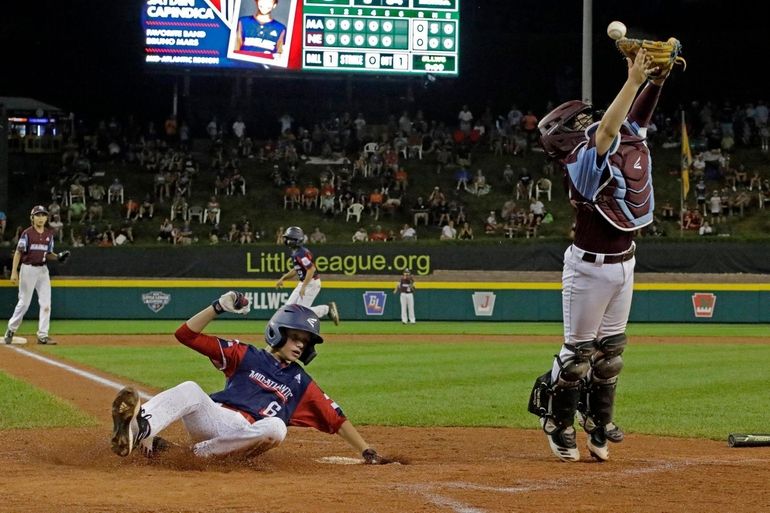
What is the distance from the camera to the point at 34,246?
16.8 m

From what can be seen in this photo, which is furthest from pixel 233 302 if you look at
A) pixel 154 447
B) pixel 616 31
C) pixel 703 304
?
pixel 703 304

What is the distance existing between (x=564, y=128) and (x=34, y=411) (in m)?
5.44

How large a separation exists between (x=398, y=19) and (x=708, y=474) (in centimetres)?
2871

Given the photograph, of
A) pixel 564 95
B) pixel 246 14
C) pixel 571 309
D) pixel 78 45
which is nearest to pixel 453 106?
pixel 564 95

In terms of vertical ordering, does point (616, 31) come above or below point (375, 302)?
above

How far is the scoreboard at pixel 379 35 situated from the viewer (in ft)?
111

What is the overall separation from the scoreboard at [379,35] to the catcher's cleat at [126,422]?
28.6 m

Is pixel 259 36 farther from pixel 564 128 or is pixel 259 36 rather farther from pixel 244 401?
pixel 244 401

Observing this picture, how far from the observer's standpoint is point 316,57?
34.0m

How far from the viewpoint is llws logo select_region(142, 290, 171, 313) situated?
28.0 meters

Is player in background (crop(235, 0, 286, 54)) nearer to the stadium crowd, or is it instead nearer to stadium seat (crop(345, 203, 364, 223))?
the stadium crowd

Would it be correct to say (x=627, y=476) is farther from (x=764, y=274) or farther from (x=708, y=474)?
(x=764, y=274)

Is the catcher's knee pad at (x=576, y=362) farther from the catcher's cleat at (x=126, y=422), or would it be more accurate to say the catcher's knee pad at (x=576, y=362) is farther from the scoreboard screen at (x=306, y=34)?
the scoreboard screen at (x=306, y=34)

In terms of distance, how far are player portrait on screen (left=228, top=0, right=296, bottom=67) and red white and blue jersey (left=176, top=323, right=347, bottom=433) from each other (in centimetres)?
2811
